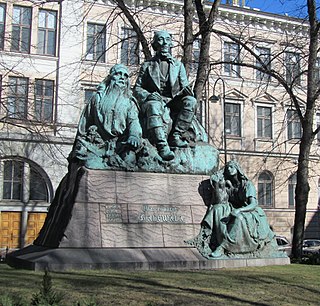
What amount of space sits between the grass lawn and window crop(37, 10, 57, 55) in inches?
960

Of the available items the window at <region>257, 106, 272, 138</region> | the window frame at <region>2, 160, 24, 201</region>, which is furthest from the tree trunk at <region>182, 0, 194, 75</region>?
the window at <region>257, 106, 272, 138</region>

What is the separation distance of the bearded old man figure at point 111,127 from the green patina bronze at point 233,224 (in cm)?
157

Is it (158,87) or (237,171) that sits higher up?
(158,87)

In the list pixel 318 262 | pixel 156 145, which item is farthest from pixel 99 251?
pixel 318 262

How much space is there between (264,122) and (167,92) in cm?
2725

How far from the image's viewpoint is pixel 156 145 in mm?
9203

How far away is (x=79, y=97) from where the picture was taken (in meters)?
30.1

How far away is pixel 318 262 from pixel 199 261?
5.20 meters

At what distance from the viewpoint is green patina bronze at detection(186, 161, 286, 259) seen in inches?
347

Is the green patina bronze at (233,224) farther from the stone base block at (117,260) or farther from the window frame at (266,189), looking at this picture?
the window frame at (266,189)

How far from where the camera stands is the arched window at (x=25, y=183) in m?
27.8

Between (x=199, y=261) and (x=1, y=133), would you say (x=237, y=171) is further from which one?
(x=1, y=133)

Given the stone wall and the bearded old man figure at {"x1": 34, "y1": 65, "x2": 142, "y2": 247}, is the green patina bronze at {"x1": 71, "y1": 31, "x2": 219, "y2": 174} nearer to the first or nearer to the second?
the bearded old man figure at {"x1": 34, "y1": 65, "x2": 142, "y2": 247}

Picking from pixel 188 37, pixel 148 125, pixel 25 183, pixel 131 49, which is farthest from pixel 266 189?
pixel 148 125
